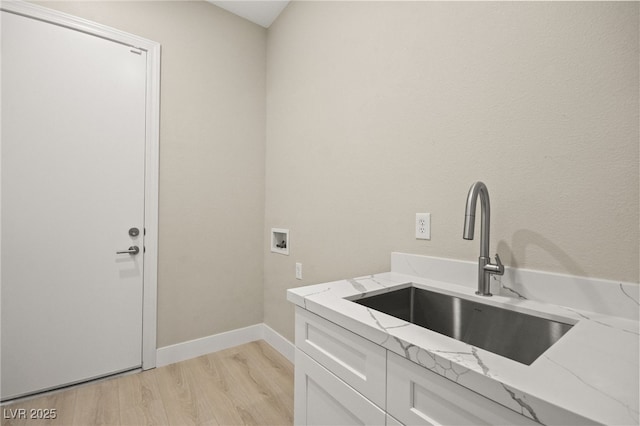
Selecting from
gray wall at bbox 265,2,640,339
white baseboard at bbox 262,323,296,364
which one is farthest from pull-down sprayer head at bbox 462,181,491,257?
white baseboard at bbox 262,323,296,364

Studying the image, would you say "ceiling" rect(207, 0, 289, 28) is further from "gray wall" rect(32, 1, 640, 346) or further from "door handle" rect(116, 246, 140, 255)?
"door handle" rect(116, 246, 140, 255)

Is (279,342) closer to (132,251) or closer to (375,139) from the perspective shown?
(132,251)

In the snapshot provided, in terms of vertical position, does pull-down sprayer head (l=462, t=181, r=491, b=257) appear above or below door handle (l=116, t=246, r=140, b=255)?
above

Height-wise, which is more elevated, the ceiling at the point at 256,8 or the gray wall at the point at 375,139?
the ceiling at the point at 256,8

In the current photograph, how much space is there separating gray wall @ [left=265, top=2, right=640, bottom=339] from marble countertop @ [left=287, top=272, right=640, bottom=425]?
0.21m

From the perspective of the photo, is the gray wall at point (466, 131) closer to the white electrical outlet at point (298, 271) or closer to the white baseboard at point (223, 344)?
the white electrical outlet at point (298, 271)

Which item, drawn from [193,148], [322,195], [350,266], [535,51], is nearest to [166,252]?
[193,148]

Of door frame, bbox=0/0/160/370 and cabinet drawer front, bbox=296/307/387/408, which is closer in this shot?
cabinet drawer front, bbox=296/307/387/408

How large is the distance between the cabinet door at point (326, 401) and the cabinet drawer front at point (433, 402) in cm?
9

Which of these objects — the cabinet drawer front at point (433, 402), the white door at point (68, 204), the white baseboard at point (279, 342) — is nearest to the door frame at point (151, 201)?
the white door at point (68, 204)

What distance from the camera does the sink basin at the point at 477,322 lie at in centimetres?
86

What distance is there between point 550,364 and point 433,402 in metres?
0.24

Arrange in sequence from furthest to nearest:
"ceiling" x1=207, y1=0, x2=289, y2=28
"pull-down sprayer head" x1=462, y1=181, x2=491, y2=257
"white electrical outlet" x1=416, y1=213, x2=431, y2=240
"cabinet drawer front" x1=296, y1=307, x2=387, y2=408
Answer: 1. "ceiling" x1=207, y1=0, x2=289, y2=28
2. "white electrical outlet" x1=416, y1=213, x2=431, y2=240
3. "pull-down sprayer head" x1=462, y1=181, x2=491, y2=257
4. "cabinet drawer front" x1=296, y1=307, x2=387, y2=408

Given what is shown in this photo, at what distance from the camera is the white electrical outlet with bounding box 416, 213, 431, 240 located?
1278mm
